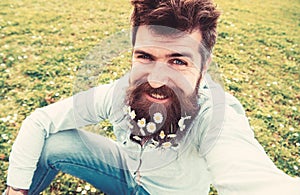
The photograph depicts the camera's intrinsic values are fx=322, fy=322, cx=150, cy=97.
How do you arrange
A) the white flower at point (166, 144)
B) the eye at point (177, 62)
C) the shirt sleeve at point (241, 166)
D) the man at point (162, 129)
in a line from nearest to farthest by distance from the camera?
the shirt sleeve at point (241, 166)
the man at point (162, 129)
the eye at point (177, 62)
the white flower at point (166, 144)

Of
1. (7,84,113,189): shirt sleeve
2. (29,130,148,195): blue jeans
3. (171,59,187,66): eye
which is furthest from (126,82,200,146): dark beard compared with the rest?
(29,130,148,195): blue jeans

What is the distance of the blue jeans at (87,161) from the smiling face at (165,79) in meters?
0.44

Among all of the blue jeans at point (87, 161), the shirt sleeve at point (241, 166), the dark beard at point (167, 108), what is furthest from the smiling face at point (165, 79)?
the blue jeans at point (87, 161)

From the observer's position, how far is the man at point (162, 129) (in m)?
1.20

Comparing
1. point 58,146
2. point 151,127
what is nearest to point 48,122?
point 58,146

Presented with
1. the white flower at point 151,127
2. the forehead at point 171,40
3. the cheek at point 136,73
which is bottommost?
the white flower at point 151,127

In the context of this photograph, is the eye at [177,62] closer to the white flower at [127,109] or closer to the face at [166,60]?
the face at [166,60]

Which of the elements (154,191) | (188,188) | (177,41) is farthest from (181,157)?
(177,41)

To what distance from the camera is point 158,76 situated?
125 cm

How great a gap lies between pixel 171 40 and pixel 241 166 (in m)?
0.55

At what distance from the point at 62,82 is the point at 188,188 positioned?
2459mm

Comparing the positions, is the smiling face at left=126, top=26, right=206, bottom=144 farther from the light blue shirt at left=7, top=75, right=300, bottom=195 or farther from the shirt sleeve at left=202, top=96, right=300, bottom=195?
the shirt sleeve at left=202, top=96, right=300, bottom=195

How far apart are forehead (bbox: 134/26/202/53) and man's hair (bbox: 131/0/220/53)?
25 mm

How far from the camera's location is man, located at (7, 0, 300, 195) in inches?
47.1
